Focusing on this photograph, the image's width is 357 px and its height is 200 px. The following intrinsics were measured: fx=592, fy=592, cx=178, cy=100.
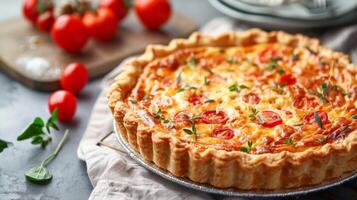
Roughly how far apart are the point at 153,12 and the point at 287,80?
164cm

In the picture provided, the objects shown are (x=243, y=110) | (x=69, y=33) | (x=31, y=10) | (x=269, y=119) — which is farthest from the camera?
(x=31, y=10)

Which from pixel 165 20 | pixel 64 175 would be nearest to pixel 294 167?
pixel 64 175

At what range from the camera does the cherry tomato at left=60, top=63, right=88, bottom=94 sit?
4270 millimetres

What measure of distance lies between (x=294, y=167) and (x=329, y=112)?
62 cm

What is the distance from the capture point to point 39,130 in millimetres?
3756

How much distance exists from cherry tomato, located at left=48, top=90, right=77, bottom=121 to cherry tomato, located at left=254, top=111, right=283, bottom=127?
1344 millimetres

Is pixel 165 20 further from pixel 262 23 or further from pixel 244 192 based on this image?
pixel 244 192

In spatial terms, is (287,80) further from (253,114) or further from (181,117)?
(181,117)

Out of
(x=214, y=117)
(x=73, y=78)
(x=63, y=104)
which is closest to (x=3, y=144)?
(x=63, y=104)

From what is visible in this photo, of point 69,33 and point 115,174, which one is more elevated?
point 69,33

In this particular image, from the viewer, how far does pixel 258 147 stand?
320 centimetres

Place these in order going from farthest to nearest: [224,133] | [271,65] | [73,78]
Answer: [73,78] < [271,65] < [224,133]

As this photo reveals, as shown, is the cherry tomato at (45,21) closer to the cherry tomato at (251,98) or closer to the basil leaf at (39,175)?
the basil leaf at (39,175)

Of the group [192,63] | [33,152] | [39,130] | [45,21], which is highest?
[192,63]
